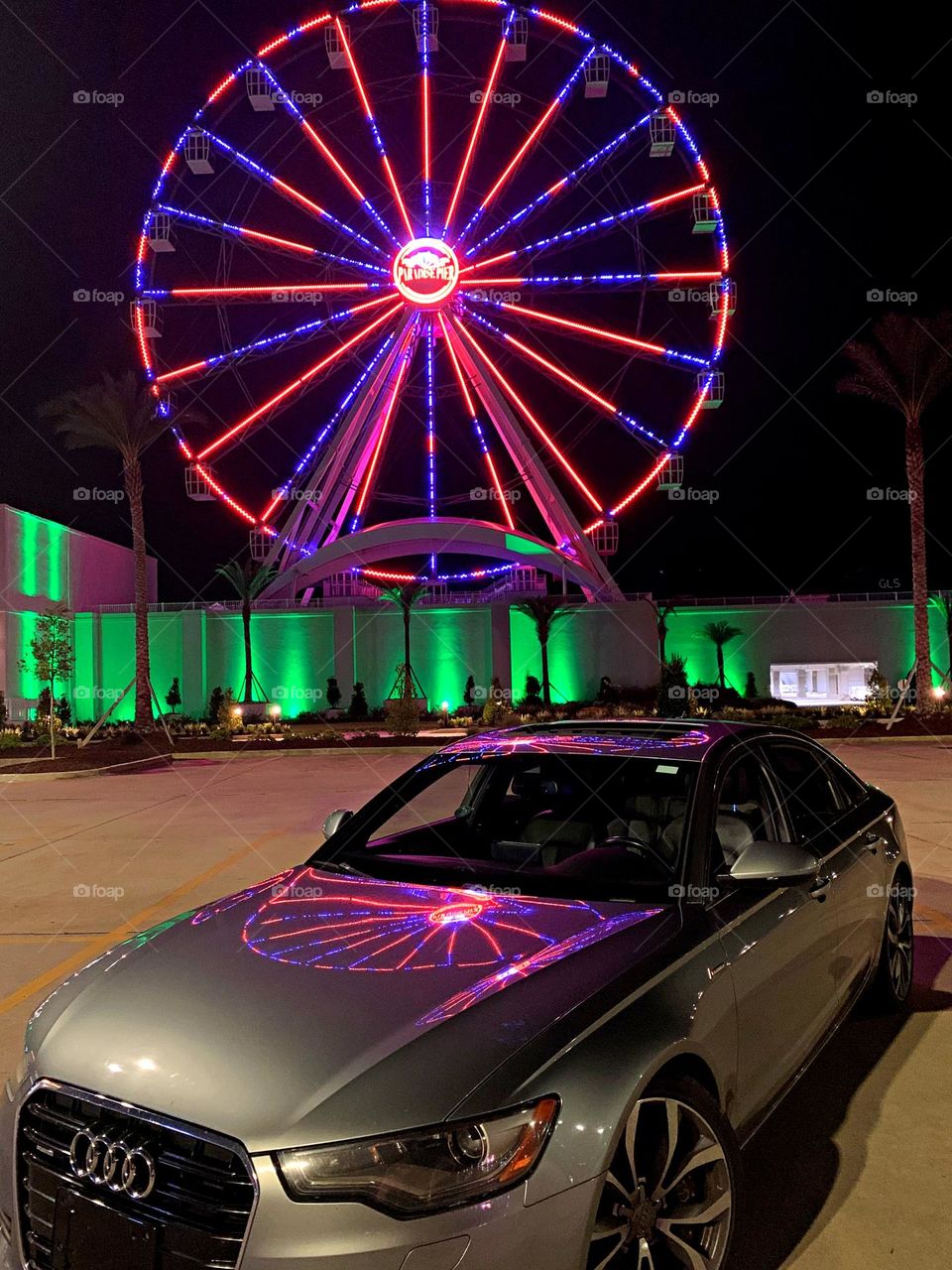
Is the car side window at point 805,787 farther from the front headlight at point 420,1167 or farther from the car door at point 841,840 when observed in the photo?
the front headlight at point 420,1167

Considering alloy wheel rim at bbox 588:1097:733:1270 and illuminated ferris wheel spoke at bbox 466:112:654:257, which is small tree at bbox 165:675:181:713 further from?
alloy wheel rim at bbox 588:1097:733:1270

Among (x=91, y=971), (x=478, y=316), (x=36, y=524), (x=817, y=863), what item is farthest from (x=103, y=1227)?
(x=36, y=524)

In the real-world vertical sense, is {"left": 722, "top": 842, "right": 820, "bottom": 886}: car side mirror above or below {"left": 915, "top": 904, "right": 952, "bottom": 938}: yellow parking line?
above

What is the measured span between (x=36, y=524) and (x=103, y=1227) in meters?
42.6

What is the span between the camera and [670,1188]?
2256 mm

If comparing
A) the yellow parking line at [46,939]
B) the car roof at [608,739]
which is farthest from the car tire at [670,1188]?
the yellow parking line at [46,939]

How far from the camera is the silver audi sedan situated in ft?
6.08

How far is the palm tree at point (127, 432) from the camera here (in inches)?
1057

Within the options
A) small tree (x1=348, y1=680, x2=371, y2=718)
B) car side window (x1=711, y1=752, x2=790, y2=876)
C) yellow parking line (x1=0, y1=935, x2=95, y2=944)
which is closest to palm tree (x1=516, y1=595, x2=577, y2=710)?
small tree (x1=348, y1=680, x2=371, y2=718)

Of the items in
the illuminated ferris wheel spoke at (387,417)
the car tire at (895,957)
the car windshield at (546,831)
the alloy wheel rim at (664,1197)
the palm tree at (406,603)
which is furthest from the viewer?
the palm tree at (406,603)

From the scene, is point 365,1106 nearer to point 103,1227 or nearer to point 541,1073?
point 541,1073

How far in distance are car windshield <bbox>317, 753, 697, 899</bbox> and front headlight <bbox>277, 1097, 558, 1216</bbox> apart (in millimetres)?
1083

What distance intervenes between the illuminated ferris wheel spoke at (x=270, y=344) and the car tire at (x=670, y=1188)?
29389mm

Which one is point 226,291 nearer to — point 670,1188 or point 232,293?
point 232,293
